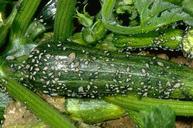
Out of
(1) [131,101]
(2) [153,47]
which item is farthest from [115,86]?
(2) [153,47]

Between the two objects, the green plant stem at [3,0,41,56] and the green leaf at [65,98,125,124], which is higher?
the green plant stem at [3,0,41,56]

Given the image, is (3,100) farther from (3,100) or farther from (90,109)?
(90,109)

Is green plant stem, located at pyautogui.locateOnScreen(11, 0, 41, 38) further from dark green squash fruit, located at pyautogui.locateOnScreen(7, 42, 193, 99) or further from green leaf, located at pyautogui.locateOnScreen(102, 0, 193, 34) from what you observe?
green leaf, located at pyautogui.locateOnScreen(102, 0, 193, 34)

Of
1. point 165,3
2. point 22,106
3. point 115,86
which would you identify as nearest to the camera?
point 165,3

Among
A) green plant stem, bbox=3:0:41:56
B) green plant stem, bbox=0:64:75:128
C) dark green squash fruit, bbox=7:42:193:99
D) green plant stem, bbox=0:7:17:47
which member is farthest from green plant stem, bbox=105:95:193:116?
green plant stem, bbox=0:7:17:47

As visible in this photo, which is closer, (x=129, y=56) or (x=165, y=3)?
(x=165, y=3)

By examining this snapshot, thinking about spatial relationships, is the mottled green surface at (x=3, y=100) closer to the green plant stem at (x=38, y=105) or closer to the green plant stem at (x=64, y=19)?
the green plant stem at (x=38, y=105)

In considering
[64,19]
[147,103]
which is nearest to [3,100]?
[64,19]

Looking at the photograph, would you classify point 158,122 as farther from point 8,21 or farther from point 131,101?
point 8,21
